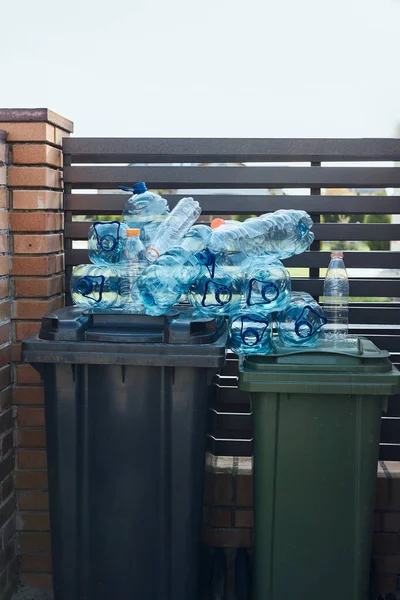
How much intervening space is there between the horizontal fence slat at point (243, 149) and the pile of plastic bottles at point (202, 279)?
370 mm

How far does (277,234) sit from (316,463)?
986 mm

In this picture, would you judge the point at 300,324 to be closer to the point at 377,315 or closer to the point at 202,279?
the point at 202,279

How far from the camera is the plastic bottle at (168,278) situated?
8.48 feet

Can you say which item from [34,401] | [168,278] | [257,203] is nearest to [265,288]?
[168,278]

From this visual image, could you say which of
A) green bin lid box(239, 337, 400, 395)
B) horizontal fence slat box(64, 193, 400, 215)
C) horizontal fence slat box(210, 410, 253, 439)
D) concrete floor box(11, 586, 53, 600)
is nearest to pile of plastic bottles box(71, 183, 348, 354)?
green bin lid box(239, 337, 400, 395)

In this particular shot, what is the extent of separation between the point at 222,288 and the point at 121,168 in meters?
0.95

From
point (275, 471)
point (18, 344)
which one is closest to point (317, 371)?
point (275, 471)

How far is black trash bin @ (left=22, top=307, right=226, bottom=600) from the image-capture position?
2.48m

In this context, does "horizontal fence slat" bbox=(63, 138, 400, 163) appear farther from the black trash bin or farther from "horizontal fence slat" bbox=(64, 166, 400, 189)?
the black trash bin

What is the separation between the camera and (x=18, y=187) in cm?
311

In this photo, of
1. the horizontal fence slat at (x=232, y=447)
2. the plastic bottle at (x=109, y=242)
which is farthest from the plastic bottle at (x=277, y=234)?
the horizontal fence slat at (x=232, y=447)

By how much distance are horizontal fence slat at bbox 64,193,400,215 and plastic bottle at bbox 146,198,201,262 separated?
24 centimetres

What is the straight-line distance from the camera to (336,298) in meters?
3.06

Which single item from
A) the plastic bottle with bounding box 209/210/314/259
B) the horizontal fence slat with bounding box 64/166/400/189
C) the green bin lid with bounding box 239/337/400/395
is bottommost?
the green bin lid with bounding box 239/337/400/395
